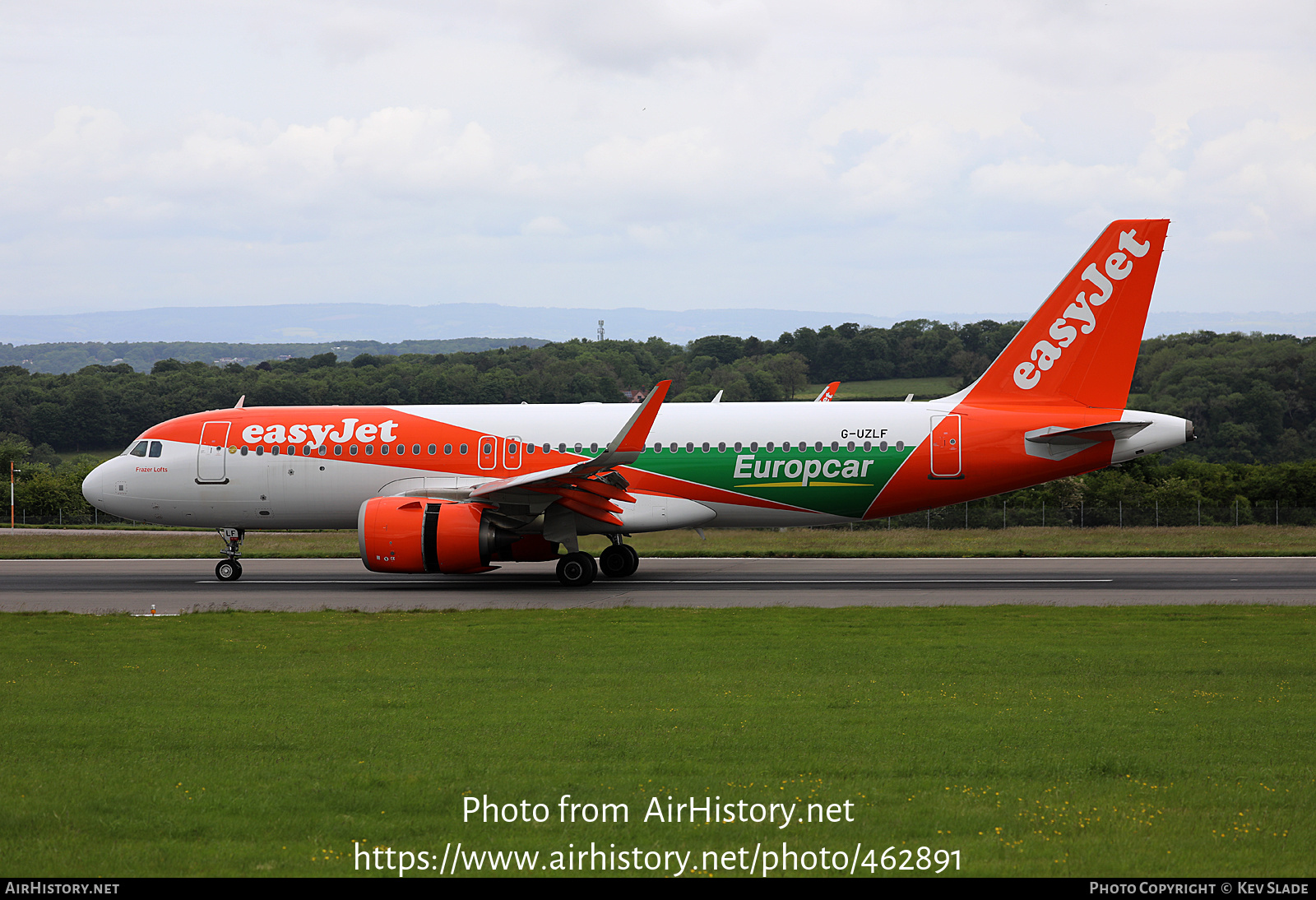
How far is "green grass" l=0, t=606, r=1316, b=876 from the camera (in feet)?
20.1

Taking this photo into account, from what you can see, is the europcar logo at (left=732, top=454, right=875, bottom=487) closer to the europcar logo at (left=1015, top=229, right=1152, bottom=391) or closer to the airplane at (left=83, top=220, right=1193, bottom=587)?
the airplane at (left=83, top=220, right=1193, bottom=587)

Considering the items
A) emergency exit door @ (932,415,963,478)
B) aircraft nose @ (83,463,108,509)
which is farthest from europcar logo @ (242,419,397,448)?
emergency exit door @ (932,415,963,478)

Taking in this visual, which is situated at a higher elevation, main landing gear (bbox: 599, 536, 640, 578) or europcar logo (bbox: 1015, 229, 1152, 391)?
europcar logo (bbox: 1015, 229, 1152, 391)

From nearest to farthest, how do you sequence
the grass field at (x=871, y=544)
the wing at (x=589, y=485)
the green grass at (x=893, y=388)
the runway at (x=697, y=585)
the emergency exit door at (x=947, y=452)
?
1. the runway at (x=697, y=585)
2. the wing at (x=589, y=485)
3. the emergency exit door at (x=947, y=452)
4. the grass field at (x=871, y=544)
5. the green grass at (x=893, y=388)

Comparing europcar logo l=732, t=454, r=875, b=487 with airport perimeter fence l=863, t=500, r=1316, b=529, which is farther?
airport perimeter fence l=863, t=500, r=1316, b=529

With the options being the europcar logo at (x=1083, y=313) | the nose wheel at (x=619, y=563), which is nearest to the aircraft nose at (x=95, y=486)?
the nose wheel at (x=619, y=563)

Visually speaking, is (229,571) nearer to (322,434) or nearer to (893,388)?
(322,434)

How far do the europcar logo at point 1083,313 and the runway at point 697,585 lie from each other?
441cm

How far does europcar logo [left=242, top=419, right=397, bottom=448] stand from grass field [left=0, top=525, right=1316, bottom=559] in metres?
6.53

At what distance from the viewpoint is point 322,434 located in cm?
2383

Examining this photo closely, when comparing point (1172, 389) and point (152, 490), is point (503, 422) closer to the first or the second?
point (152, 490)

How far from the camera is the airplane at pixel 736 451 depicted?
22453 mm

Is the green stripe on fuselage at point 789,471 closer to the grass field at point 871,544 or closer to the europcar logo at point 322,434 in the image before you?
the europcar logo at point 322,434
